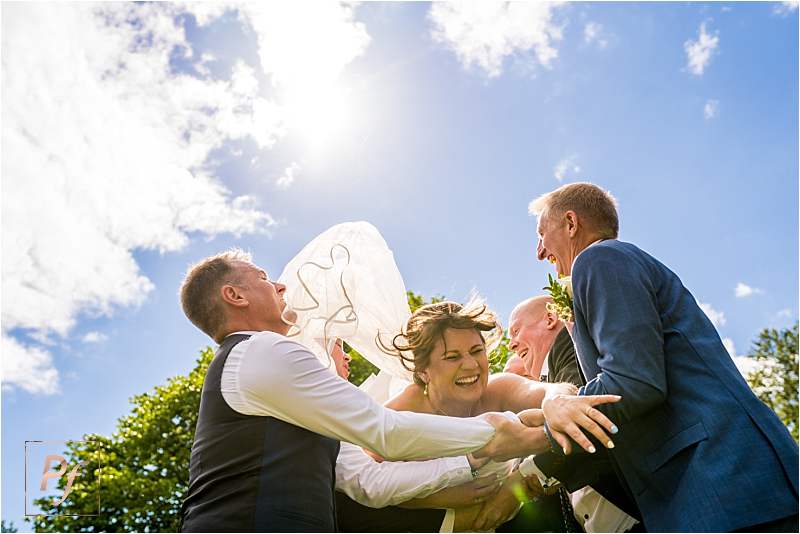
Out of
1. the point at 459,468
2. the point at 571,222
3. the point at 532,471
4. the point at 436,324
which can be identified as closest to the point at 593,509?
the point at 532,471

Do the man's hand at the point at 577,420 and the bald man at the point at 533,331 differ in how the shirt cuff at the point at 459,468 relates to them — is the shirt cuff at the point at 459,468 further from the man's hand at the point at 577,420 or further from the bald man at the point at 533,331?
the bald man at the point at 533,331

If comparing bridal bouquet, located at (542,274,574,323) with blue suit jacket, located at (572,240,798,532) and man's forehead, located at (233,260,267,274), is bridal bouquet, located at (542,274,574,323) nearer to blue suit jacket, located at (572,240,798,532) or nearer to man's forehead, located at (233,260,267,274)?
blue suit jacket, located at (572,240,798,532)

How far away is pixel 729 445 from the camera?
306 centimetres

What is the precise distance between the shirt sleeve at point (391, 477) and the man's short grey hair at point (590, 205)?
1.64m

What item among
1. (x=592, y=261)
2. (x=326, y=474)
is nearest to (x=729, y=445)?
(x=592, y=261)

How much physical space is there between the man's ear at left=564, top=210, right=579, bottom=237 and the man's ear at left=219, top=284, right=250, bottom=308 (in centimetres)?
211

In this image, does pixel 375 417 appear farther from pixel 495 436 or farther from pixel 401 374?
pixel 401 374

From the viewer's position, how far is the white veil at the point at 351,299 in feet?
18.0

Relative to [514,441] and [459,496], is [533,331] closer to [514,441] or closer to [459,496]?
[459,496]

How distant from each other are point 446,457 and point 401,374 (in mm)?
1491

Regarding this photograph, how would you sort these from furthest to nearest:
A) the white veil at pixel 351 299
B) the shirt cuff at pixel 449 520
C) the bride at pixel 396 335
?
the white veil at pixel 351 299 < the bride at pixel 396 335 < the shirt cuff at pixel 449 520

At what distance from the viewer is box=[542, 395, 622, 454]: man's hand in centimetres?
337

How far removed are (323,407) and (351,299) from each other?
2.06 metres

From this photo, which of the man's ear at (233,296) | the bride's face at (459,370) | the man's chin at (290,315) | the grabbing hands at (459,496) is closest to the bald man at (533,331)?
the bride's face at (459,370)
